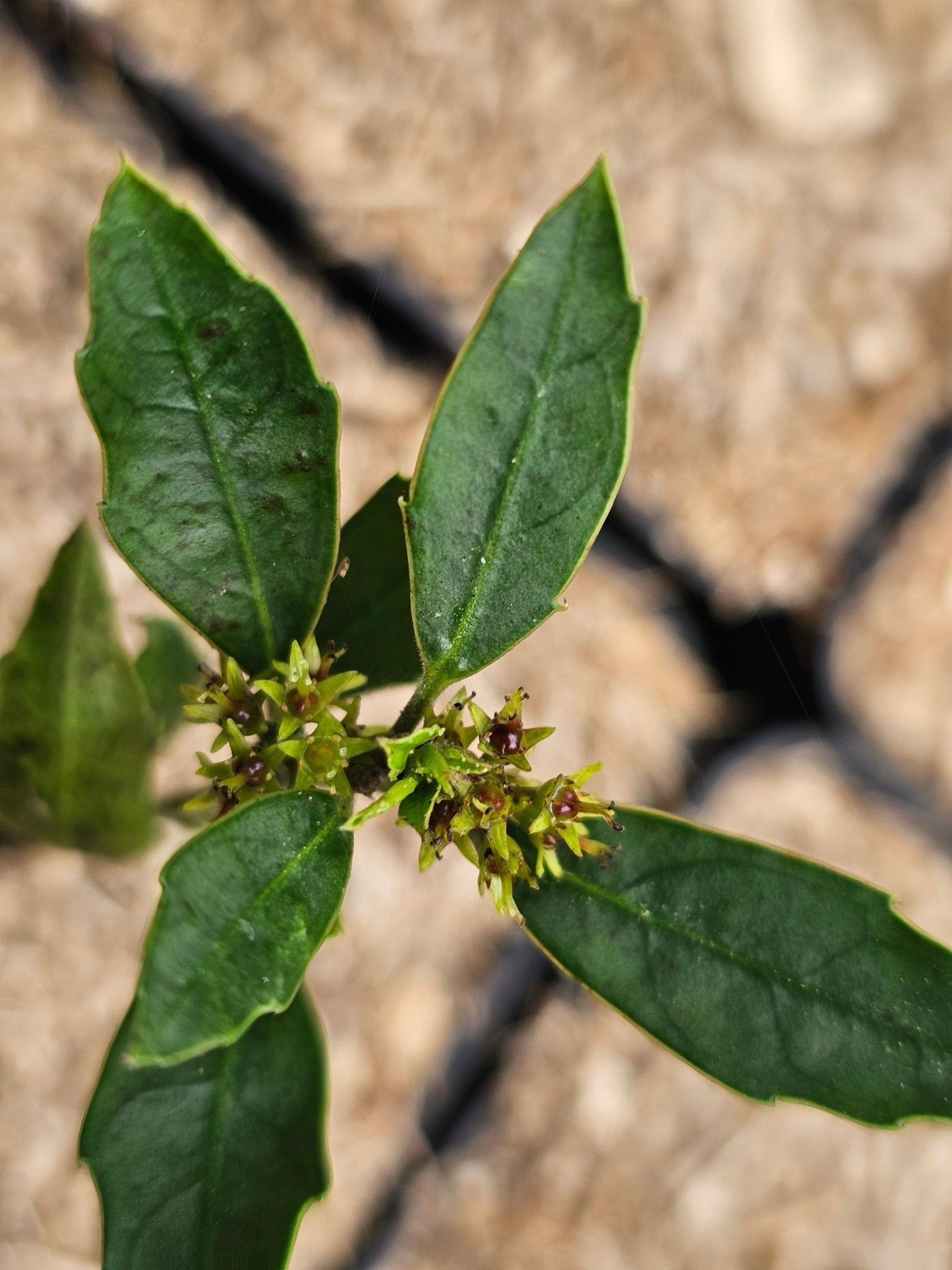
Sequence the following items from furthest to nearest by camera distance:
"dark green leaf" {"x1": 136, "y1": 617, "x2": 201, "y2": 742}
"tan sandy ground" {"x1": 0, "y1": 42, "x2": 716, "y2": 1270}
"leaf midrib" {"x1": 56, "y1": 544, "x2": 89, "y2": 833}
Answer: "tan sandy ground" {"x1": 0, "y1": 42, "x2": 716, "y2": 1270} < "dark green leaf" {"x1": 136, "y1": 617, "x2": 201, "y2": 742} < "leaf midrib" {"x1": 56, "y1": 544, "x2": 89, "y2": 833}

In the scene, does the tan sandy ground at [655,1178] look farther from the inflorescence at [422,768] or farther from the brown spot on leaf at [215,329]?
the brown spot on leaf at [215,329]

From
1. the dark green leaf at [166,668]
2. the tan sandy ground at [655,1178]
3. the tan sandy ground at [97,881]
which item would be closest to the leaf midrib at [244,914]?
the dark green leaf at [166,668]

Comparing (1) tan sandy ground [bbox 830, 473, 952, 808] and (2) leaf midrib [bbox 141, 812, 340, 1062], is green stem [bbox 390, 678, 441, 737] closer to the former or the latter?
(2) leaf midrib [bbox 141, 812, 340, 1062]

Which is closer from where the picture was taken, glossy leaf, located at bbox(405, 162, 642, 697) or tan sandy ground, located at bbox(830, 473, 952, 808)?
glossy leaf, located at bbox(405, 162, 642, 697)

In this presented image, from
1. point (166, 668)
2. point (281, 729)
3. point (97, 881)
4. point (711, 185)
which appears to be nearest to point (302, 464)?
point (281, 729)

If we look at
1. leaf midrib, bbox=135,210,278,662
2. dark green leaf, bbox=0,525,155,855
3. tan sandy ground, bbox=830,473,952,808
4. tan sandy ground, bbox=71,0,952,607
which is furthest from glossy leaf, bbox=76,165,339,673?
tan sandy ground, bbox=830,473,952,808

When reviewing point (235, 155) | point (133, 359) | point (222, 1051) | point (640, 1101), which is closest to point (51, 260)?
point (235, 155)
